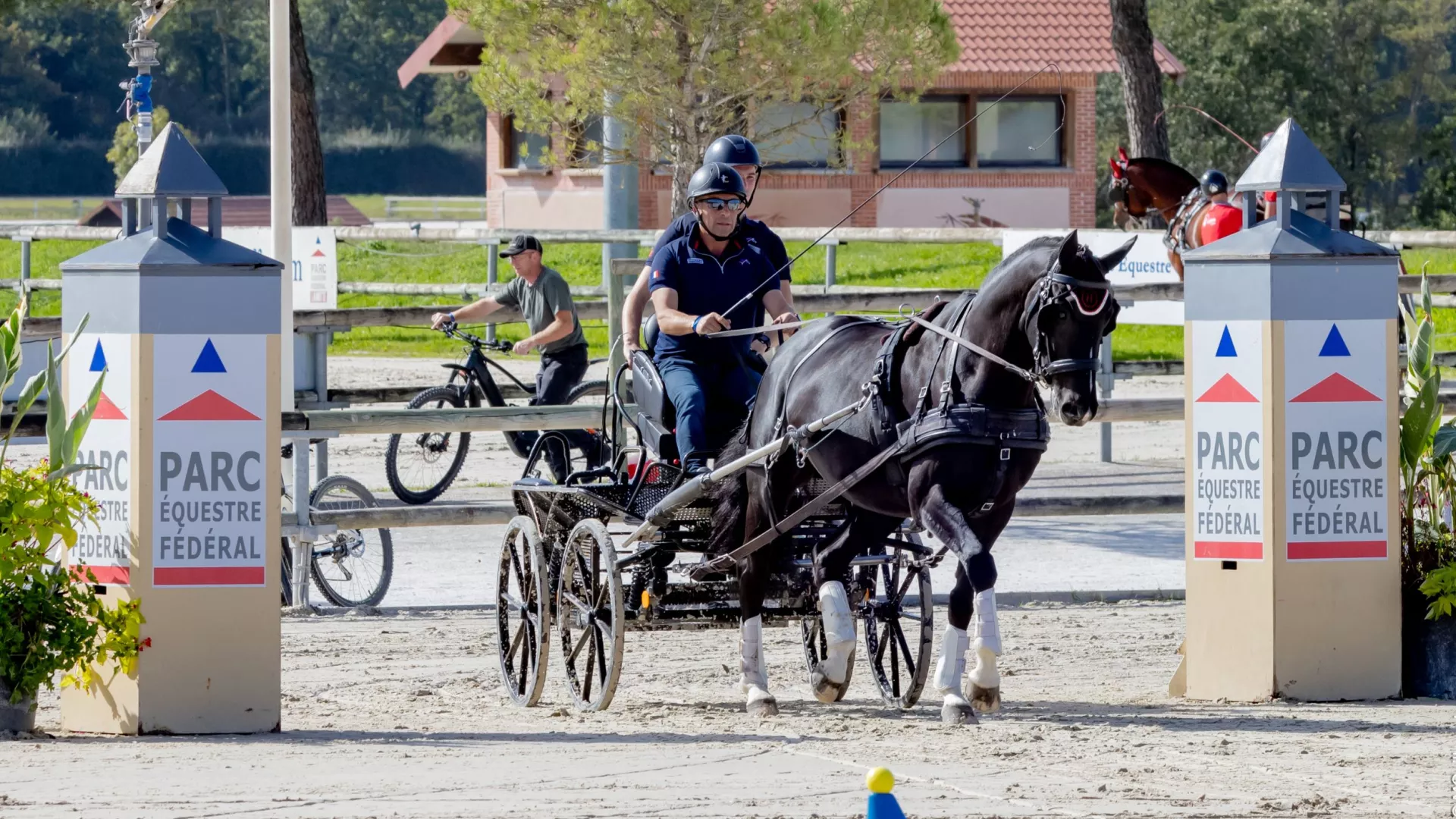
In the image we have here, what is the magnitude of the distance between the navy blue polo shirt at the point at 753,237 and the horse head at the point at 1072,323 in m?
1.78

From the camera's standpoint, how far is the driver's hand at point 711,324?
8.10m

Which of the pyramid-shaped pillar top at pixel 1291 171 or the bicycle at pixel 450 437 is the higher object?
the pyramid-shaped pillar top at pixel 1291 171

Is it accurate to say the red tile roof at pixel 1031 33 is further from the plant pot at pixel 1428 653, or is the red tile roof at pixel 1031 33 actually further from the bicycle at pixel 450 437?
the plant pot at pixel 1428 653

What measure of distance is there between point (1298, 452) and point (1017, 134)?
29468mm

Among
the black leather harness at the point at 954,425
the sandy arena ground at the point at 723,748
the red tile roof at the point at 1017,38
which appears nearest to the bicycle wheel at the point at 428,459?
the sandy arena ground at the point at 723,748

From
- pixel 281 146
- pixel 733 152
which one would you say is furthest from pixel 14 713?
pixel 281 146

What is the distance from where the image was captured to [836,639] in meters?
7.81

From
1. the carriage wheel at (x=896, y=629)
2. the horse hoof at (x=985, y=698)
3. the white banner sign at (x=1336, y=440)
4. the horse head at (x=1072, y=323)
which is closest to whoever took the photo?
the horse head at (x=1072, y=323)

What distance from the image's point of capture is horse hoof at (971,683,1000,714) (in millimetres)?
7566

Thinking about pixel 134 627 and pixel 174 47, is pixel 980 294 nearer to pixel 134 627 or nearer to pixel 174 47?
pixel 134 627

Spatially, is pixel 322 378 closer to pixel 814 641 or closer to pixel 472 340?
pixel 472 340

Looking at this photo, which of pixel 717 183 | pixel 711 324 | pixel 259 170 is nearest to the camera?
pixel 711 324

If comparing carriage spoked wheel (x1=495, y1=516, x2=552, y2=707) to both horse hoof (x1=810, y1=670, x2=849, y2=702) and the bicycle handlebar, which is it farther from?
the bicycle handlebar

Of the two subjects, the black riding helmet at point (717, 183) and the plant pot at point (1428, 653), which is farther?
the black riding helmet at point (717, 183)
